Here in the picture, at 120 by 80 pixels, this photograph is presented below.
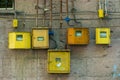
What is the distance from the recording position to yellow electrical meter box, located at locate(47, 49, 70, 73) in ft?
33.6

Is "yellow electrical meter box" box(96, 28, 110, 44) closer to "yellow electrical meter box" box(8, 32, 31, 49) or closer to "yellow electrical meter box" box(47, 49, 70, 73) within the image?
"yellow electrical meter box" box(47, 49, 70, 73)

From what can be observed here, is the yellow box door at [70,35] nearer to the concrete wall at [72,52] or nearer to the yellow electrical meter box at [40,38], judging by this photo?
the concrete wall at [72,52]

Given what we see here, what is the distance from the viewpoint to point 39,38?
404 inches

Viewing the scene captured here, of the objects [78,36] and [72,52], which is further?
[72,52]

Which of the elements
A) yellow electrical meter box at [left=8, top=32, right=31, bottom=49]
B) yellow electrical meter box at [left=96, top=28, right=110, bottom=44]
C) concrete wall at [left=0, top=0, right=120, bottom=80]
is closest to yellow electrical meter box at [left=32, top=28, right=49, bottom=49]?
yellow electrical meter box at [left=8, top=32, right=31, bottom=49]

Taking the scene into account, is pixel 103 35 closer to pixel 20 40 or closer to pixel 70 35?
pixel 70 35

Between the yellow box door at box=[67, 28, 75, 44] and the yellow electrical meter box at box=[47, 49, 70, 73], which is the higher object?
the yellow box door at box=[67, 28, 75, 44]

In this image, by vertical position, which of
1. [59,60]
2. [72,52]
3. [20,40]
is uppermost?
[20,40]

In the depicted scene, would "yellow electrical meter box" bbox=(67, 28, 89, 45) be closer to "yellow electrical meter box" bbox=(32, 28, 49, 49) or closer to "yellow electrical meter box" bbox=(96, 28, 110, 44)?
"yellow electrical meter box" bbox=(96, 28, 110, 44)

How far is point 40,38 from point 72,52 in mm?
922

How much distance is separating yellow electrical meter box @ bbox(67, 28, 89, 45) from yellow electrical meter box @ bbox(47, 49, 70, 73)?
290mm

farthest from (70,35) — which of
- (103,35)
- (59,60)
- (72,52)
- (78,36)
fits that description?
(103,35)

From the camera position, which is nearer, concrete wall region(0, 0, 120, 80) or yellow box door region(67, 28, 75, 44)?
yellow box door region(67, 28, 75, 44)

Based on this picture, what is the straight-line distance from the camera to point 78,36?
10234 mm
